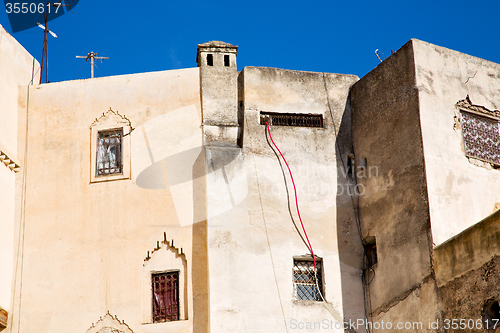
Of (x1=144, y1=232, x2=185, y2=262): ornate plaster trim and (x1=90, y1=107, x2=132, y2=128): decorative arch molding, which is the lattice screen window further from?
(x1=90, y1=107, x2=132, y2=128): decorative arch molding

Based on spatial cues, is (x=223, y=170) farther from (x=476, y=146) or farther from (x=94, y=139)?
(x=476, y=146)

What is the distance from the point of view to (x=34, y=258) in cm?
1395

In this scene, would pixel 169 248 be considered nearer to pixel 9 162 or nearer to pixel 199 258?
pixel 199 258

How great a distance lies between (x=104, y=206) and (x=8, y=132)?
245cm

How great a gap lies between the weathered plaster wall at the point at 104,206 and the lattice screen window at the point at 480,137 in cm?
508

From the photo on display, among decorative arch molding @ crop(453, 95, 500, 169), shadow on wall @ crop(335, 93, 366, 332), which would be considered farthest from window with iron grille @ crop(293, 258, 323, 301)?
decorative arch molding @ crop(453, 95, 500, 169)

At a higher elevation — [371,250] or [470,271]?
[371,250]

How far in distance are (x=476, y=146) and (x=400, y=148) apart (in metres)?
1.51

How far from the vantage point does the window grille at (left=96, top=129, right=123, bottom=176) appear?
14.6 meters

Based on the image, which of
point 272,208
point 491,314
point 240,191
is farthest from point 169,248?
point 491,314

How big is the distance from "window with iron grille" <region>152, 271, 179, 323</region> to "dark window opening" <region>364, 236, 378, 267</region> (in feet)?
12.0

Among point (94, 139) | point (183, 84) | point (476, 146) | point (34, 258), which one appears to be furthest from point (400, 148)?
point (34, 258)

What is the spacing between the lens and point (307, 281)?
1379 centimetres

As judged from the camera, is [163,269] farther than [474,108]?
→ No
